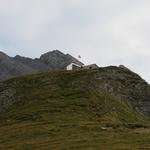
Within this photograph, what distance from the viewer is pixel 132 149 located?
69812 mm

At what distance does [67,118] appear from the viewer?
10862 centimetres

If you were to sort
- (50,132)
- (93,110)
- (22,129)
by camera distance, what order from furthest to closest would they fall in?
(93,110) → (22,129) → (50,132)

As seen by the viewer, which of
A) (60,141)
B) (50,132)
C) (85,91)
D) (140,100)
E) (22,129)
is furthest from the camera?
(140,100)

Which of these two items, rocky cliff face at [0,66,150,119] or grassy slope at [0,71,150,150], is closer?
grassy slope at [0,71,150,150]

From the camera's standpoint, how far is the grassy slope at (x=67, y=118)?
82438mm

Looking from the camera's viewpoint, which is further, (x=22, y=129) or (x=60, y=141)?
(x=22, y=129)

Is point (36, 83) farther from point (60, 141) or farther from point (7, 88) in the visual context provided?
point (60, 141)

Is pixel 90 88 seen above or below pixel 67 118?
above

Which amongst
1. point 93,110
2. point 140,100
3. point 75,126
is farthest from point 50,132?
point 140,100

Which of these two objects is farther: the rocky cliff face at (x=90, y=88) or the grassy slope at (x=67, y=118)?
the rocky cliff face at (x=90, y=88)

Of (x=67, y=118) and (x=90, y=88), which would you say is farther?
(x=90, y=88)

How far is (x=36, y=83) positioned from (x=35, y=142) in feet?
183

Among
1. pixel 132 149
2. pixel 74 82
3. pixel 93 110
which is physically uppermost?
pixel 74 82

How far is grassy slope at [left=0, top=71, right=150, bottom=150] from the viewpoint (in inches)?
3246
